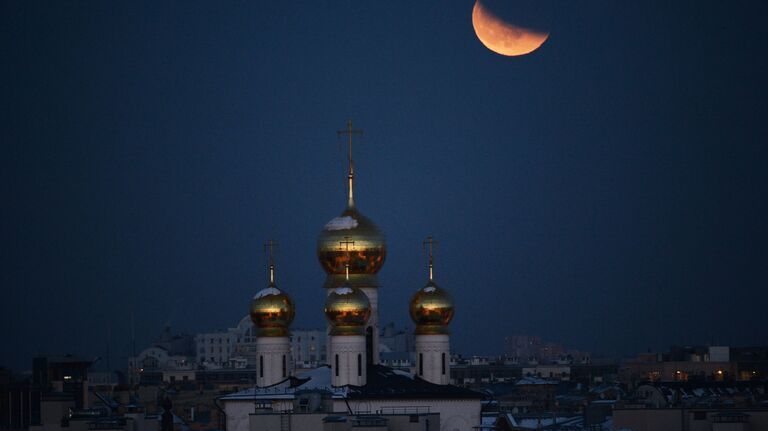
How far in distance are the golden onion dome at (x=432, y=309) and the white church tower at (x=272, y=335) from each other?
3.72 meters

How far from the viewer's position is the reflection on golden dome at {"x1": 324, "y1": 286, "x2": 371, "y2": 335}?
166 feet

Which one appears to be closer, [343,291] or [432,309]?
[343,291]

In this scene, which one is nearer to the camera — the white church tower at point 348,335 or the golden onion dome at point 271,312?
the white church tower at point 348,335

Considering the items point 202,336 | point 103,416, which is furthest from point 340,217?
point 202,336

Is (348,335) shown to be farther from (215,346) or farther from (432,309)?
(215,346)

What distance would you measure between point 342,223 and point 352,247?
93 centimetres

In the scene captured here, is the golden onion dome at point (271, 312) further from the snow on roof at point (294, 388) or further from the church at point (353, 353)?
the snow on roof at point (294, 388)

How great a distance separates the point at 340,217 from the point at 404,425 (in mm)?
10442

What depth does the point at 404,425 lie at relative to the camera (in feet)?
146

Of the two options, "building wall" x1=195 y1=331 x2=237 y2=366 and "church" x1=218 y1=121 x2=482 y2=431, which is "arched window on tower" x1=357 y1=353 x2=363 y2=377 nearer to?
"church" x1=218 y1=121 x2=482 y2=431

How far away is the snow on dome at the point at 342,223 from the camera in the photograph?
53375 mm

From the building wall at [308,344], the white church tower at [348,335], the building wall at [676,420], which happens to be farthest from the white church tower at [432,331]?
the building wall at [308,344]

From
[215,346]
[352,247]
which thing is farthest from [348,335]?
[215,346]

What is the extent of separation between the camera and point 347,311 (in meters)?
50.6
